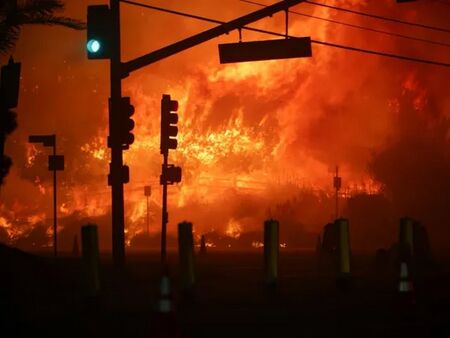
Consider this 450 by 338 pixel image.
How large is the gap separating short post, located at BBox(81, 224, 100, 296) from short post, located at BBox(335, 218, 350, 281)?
5.21 meters

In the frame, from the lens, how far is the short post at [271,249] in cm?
1933

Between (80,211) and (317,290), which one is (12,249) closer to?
(317,290)

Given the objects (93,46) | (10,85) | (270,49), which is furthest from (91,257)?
(270,49)

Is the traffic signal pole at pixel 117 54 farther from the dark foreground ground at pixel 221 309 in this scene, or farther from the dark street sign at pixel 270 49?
the dark foreground ground at pixel 221 309

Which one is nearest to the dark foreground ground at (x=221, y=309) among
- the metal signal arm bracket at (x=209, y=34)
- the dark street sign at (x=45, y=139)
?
the metal signal arm bracket at (x=209, y=34)

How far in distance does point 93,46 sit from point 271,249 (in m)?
7.72

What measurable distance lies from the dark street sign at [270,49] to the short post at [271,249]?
709cm

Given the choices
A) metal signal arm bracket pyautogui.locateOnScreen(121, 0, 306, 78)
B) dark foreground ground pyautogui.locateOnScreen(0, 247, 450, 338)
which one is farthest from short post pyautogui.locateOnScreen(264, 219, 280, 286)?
metal signal arm bracket pyautogui.locateOnScreen(121, 0, 306, 78)

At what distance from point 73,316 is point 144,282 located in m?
8.27

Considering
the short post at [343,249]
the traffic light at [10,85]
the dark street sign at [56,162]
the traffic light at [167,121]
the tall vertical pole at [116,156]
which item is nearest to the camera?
the traffic light at [10,85]

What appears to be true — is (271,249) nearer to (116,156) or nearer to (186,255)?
(186,255)

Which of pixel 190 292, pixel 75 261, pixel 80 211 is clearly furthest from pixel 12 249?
pixel 80 211

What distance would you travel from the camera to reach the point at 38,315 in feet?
50.1

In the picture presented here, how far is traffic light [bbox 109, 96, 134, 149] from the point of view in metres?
25.6
